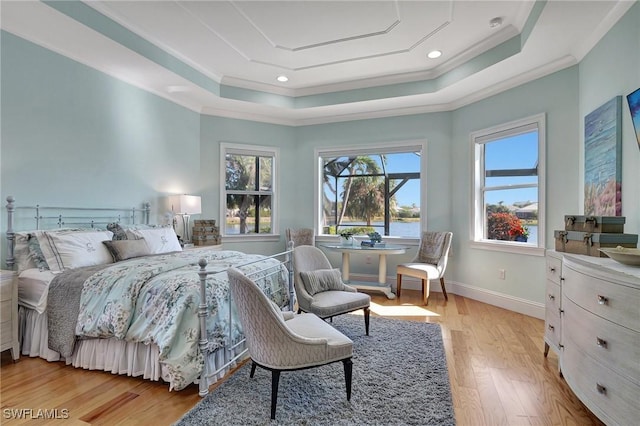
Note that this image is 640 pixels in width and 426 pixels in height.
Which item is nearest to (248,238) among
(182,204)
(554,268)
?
(182,204)

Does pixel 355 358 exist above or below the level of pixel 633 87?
below

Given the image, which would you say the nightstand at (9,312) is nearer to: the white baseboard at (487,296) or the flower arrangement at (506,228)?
the white baseboard at (487,296)

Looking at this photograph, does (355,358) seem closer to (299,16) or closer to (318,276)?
(318,276)

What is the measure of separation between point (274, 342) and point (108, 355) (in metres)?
1.43

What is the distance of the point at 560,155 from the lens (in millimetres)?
3584

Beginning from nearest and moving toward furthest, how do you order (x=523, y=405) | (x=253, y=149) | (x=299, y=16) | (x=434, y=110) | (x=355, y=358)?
(x=523, y=405) < (x=355, y=358) < (x=299, y=16) < (x=434, y=110) < (x=253, y=149)

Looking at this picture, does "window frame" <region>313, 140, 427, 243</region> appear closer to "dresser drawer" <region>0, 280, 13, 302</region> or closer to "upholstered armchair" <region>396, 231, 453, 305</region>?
"upholstered armchair" <region>396, 231, 453, 305</region>

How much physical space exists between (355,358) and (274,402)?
0.96 metres

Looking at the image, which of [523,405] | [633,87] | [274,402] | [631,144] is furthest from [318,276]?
[633,87]

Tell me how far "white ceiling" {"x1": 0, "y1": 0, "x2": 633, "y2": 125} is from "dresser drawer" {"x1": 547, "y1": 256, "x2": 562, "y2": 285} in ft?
6.61

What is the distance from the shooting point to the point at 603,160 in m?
2.81

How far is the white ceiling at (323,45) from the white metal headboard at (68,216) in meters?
1.54

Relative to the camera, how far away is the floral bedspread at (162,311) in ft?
6.79

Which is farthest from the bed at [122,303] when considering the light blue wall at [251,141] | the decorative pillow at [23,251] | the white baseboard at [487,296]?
the white baseboard at [487,296]
